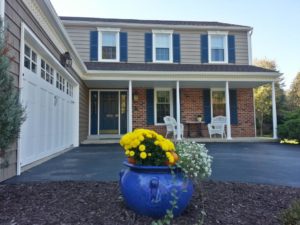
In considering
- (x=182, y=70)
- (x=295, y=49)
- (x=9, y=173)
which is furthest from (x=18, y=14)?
(x=295, y=49)

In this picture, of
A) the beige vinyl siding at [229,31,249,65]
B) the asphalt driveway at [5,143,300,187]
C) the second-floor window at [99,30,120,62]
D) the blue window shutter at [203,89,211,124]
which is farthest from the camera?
the beige vinyl siding at [229,31,249,65]

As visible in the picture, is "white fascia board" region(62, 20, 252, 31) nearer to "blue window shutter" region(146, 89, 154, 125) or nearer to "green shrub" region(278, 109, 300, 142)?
"blue window shutter" region(146, 89, 154, 125)

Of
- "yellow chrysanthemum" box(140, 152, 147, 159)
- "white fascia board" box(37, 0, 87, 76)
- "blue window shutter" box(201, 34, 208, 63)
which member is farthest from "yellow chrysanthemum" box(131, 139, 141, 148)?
"blue window shutter" box(201, 34, 208, 63)

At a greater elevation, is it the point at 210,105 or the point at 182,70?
the point at 182,70

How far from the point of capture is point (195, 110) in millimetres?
12016

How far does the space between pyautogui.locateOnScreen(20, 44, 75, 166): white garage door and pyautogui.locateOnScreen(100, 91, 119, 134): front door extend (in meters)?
3.82

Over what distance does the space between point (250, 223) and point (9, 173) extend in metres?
3.04

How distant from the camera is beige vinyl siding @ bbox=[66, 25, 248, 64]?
1155cm

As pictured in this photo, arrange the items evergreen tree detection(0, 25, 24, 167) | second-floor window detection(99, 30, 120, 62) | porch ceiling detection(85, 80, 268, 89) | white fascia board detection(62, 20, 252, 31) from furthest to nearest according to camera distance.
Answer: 1. second-floor window detection(99, 30, 120, 62)
2. white fascia board detection(62, 20, 252, 31)
3. porch ceiling detection(85, 80, 268, 89)
4. evergreen tree detection(0, 25, 24, 167)

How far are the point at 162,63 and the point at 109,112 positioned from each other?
3.08 metres

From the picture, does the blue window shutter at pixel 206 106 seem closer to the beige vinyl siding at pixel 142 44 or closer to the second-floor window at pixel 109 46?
the beige vinyl siding at pixel 142 44

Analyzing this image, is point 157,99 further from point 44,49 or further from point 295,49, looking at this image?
point 295,49

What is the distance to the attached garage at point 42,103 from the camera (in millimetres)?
4426

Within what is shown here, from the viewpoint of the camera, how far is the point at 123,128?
1198 centimetres
